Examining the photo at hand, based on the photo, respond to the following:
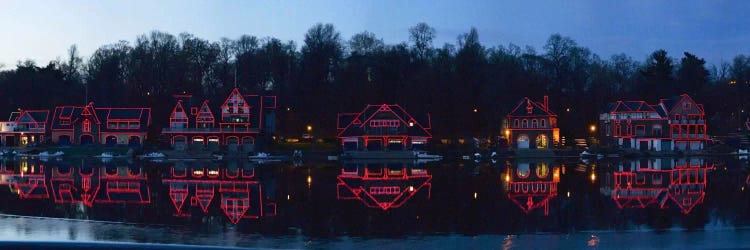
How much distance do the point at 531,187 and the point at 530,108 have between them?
3740 cm

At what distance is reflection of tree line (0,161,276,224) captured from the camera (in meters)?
24.7

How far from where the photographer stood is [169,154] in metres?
63.9

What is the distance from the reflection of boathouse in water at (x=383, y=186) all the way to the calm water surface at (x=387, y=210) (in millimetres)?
77

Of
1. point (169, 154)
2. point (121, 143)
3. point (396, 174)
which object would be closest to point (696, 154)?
point (396, 174)

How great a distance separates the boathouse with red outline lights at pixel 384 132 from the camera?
215 ft

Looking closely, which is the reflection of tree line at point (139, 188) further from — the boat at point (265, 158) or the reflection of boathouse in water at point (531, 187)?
the boat at point (265, 158)

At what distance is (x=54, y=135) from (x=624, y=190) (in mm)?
63031

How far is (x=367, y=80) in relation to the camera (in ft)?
257

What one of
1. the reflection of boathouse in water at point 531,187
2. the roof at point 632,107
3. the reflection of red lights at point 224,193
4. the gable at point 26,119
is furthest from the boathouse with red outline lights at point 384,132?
the gable at point 26,119

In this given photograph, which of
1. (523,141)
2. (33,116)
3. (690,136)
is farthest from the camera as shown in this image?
(33,116)

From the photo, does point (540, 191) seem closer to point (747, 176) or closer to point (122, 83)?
point (747, 176)

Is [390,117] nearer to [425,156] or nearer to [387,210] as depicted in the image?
[425,156]

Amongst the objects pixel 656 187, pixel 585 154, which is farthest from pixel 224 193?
pixel 585 154

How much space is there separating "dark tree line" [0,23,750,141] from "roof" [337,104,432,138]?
562 centimetres
